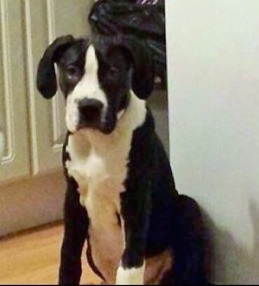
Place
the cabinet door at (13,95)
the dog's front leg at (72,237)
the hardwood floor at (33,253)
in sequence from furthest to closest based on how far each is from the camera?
the cabinet door at (13,95) < the hardwood floor at (33,253) < the dog's front leg at (72,237)

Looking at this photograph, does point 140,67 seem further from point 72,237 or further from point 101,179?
point 72,237

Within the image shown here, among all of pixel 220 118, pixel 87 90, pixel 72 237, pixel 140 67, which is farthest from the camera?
pixel 220 118

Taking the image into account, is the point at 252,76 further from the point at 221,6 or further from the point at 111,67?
the point at 111,67

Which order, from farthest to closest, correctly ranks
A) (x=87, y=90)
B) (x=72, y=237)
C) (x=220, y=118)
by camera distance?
1. (x=220, y=118)
2. (x=72, y=237)
3. (x=87, y=90)

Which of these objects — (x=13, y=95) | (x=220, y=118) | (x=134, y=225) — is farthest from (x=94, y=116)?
(x=13, y=95)

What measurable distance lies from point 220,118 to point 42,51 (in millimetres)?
642

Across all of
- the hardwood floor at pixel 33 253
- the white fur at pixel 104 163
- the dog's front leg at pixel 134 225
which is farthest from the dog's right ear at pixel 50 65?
the hardwood floor at pixel 33 253

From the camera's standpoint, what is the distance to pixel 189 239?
6.41ft

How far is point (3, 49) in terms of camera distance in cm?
232

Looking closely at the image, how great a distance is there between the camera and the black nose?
151 cm

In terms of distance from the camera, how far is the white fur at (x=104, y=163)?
5.55 ft

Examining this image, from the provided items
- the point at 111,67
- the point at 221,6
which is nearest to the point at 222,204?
the point at 221,6

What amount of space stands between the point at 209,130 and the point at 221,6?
0.91 ft

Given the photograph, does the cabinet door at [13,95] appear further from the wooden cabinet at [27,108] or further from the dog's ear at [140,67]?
the dog's ear at [140,67]
